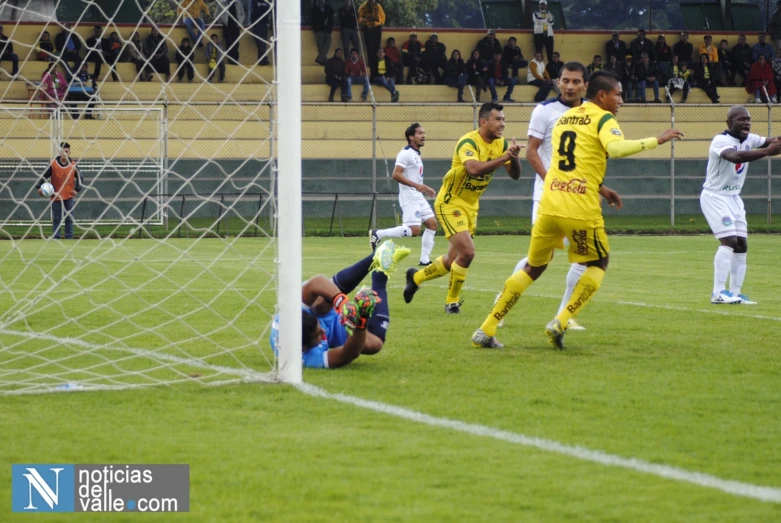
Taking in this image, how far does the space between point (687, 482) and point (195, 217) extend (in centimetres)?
Answer: 2600

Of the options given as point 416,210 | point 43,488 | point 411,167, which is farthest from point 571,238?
point 416,210

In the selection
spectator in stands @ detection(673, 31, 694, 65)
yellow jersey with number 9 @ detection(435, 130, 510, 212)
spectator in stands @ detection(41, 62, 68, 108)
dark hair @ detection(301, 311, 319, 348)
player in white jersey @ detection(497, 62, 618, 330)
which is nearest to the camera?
dark hair @ detection(301, 311, 319, 348)

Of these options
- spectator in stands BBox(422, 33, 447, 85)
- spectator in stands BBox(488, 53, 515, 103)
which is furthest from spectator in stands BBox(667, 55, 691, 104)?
spectator in stands BBox(422, 33, 447, 85)

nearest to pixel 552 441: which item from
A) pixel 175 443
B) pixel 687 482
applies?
pixel 687 482

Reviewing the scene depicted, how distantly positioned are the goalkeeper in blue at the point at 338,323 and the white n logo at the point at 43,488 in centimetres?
244

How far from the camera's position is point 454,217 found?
10812 mm

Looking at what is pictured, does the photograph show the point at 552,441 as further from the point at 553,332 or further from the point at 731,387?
the point at 553,332

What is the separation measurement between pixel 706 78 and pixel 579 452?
29851mm

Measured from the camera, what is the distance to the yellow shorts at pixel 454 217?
10766 mm

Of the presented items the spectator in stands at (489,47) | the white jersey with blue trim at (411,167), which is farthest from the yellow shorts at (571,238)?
the spectator in stands at (489,47)

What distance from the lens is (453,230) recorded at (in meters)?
10.8

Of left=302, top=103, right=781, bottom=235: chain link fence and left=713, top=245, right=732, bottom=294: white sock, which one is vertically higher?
left=302, top=103, right=781, bottom=235: chain link fence

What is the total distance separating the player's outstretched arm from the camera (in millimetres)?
10562

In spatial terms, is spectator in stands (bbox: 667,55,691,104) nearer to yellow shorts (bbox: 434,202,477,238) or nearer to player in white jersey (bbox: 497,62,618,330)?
yellow shorts (bbox: 434,202,477,238)
